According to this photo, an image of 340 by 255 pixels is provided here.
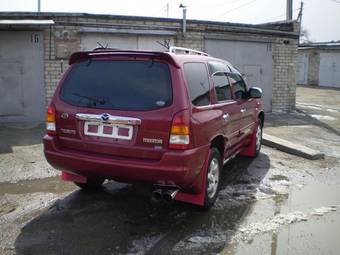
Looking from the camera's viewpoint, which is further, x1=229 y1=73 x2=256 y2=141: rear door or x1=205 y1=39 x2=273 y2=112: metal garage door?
x1=205 y1=39 x2=273 y2=112: metal garage door

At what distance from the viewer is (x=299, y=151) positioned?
25.9 feet

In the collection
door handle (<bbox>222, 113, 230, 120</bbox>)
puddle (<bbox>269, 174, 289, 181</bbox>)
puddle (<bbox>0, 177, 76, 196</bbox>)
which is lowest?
puddle (<bbox>0, 177, 76, 196</bbox>)

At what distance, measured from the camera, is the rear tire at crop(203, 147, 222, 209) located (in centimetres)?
468

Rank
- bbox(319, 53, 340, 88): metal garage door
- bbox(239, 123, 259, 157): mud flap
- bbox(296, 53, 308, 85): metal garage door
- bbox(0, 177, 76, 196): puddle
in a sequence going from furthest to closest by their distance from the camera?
bbox(296, 53, 308, 85): metal garage door < bbox(319, 53, 340, 88): metal garage door < bbox(239, 123, 259, 157): mud flap < bbox(0, 177, 76, 196): puddle

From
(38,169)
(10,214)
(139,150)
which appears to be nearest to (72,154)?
(139,150)

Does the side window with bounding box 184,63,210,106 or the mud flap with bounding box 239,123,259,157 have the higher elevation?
the side window with bounding box 184,63,210,106

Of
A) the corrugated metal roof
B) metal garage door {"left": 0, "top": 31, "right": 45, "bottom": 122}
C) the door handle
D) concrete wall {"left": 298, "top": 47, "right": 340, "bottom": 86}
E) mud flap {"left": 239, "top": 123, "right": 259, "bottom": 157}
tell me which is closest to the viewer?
the door handle

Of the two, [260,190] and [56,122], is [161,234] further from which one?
[260,190]

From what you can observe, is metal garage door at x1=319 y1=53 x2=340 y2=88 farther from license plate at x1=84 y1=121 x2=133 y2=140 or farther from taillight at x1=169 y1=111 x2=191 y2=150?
license plate at x1=84 y1=121 x2=133 y2=140

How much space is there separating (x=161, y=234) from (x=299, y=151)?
457cm

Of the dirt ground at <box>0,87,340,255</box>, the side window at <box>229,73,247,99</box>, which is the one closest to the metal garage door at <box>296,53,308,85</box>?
the dirt ground at <box>0,87,340,255</box>

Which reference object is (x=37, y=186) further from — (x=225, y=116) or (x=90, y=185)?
(x=225, y=116)

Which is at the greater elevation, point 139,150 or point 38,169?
point 139,150

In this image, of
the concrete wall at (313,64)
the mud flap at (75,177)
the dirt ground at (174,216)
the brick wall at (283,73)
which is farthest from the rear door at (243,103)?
the concrete wall at (313,64)
